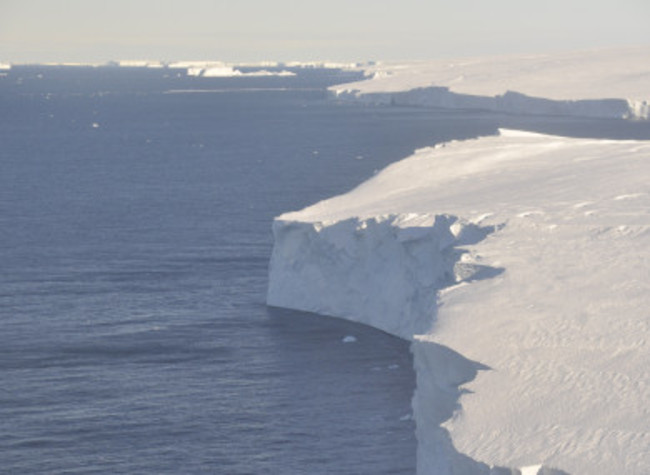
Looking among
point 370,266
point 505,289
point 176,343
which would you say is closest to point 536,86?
point 370,266

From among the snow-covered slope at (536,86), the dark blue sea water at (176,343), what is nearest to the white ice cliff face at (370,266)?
the dark blue sea water at (176,343)

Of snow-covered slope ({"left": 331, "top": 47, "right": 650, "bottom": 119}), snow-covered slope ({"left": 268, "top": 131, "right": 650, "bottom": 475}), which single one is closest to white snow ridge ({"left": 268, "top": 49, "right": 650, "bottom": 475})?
snow-covered slope ({"left": 268, "top": 131, "right": 650, "bottom": 475})

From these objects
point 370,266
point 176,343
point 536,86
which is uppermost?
point 536,86

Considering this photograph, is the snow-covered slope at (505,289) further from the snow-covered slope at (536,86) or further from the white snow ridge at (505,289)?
the snow-covered slope at (536,86)

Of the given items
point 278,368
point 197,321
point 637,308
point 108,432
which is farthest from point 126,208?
point 637,308

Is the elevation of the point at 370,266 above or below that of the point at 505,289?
Result: below

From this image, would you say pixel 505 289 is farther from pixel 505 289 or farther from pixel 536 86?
pixel 536 86
